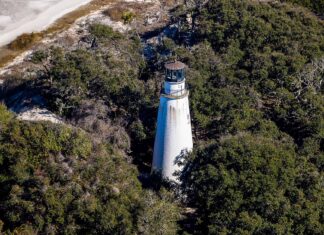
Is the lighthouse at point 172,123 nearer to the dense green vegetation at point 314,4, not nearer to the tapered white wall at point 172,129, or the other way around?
the tapered white wall at point 172,129

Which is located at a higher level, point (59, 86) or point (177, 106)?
point (177, 106)

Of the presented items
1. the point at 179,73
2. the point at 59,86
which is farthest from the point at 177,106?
the point at 59,86

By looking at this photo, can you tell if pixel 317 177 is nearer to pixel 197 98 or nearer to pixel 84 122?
pixel 197 98

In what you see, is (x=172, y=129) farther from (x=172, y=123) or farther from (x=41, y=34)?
(x=41, y=34)

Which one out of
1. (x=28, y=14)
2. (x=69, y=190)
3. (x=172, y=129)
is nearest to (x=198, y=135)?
(x=172, y=129)

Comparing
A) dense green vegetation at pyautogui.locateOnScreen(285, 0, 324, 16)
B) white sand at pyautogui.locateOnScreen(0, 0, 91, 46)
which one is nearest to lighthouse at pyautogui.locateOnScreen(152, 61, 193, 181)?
dense green vegetation at pyautogui.locateOnScreen(285, 0, 324, 16)

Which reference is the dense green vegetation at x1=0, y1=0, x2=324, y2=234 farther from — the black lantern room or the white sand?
the white sand
